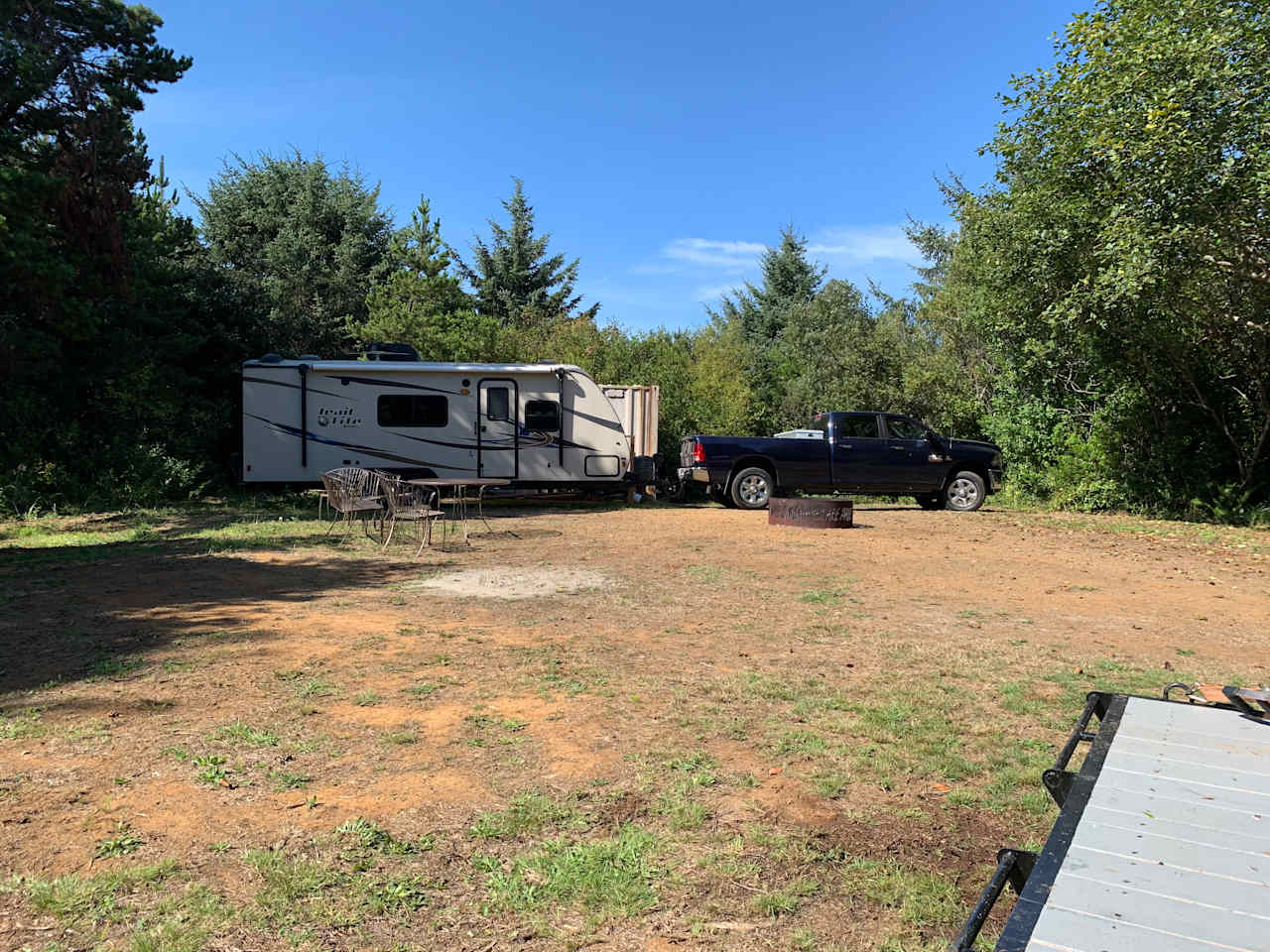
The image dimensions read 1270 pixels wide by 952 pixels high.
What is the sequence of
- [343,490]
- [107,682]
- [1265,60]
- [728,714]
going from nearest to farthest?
[728,714] → [107,682] → [343,490] → [1265,60]

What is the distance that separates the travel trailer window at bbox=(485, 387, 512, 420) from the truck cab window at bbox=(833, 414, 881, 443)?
237 inches

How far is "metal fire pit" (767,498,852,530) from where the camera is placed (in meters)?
12.8

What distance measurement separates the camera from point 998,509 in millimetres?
16969

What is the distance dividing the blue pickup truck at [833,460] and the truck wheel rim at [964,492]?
0.27 meters

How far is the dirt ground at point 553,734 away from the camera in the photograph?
8.46ft

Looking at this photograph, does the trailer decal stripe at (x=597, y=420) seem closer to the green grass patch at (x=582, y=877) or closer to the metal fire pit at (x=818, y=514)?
the metal fire pit at (x=818, y=514)

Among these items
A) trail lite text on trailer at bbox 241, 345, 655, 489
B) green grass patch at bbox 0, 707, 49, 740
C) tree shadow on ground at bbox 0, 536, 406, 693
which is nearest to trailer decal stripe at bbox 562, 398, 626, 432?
trail lite text on trailer at bbox 241, 345, 655, 489

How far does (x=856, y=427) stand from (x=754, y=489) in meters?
2.18

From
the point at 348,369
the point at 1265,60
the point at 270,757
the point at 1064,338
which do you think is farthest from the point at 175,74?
the point at 1064,338

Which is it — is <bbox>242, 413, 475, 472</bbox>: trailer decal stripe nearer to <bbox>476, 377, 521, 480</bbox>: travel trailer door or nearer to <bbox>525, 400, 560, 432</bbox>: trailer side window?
<bbox>476, 377, 521, 480</bbox>: travel trailer door

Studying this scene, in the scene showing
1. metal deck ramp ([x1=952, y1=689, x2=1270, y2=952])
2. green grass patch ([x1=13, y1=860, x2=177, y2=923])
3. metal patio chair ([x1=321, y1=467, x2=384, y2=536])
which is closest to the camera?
metal deck ramp ([x1=952, y1=689, x2=1270, y2=952])

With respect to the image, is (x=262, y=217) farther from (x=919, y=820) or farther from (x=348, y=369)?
(x=919, y=820)

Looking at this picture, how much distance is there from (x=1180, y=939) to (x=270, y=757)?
3.37 meters

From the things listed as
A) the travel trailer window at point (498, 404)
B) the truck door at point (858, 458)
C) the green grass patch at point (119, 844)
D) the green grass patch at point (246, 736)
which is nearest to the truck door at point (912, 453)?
the truck door at point (858, 458)
